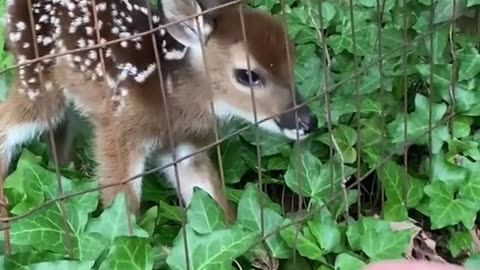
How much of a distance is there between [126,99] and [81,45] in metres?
0.21

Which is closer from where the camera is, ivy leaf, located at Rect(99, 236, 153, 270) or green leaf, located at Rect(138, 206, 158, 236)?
ivy leaf, located at Rect(99, 236, 153, 270)

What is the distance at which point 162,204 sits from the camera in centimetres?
310

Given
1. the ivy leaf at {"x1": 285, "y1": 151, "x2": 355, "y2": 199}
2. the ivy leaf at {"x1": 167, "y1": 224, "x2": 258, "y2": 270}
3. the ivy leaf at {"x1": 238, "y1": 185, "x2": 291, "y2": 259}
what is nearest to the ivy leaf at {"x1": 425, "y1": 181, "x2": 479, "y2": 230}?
the ivy leaf at {"x1": 285, "y1": 151, "x2": 355, "y2": 199}

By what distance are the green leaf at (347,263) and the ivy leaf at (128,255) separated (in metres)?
0.57

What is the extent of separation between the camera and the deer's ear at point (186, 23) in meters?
2.83

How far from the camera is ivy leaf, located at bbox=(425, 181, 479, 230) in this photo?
10.4 ft

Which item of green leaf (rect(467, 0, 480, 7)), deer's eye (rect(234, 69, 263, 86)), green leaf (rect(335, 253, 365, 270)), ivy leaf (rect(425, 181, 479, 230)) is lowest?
ivy leaf (rect(425, 181, 479, 230))

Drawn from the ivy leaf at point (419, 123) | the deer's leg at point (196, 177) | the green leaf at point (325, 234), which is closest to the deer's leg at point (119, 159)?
the deer's leg at point (196, 177)

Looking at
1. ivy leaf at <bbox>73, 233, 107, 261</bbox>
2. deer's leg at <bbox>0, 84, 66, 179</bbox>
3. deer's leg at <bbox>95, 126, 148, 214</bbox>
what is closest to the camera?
ivy leaf at <bbox>73, 233, 107, 261</bbox>

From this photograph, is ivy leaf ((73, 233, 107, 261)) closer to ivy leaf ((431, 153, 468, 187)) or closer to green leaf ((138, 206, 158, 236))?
green leaf ((138, 206, 158, 236))

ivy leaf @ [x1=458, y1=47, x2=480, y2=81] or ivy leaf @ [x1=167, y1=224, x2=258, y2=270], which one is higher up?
ivy leaf @ [x1=167, y1=224, x2=258, y2=270]

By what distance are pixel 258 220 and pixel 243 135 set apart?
59cm

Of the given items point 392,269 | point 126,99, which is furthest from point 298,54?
point 392,269

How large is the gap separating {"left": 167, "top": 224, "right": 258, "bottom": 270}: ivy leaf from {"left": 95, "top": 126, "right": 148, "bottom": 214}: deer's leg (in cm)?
40
